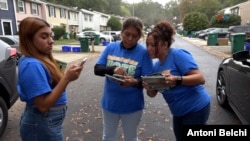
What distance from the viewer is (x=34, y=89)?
1752mm

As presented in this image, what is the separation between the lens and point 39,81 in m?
1.75

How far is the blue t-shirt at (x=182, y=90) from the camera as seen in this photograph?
2271mm

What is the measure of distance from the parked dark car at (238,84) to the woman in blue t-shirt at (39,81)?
8.37 ft

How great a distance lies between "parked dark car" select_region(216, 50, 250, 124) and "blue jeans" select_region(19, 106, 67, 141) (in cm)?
255

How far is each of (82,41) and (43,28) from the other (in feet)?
61.6

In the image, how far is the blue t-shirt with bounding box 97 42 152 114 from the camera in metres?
2.52

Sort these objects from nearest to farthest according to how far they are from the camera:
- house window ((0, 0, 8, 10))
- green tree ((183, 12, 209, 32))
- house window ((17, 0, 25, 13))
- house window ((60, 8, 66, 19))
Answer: house window ((0, 0, 8, 10)), house window ((17, 0, 25, 13)), house window ((60, 8, 66, 19)), green tree ((183, 12, 209, 32))

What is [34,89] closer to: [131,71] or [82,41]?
[131,71]

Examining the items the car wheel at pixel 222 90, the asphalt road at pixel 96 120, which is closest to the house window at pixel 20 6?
the asphalt road at pixel 96 120

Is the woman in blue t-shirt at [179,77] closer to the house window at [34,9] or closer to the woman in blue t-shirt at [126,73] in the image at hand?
the woman in blue t-shirt at [126,73]

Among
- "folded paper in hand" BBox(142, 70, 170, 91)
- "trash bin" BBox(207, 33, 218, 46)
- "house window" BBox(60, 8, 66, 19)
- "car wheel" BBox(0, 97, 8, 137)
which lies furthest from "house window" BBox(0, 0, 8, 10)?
"folded paper in hand" BBox(142, 70, 170, 91)

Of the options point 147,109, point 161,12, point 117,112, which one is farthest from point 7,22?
point 161,12

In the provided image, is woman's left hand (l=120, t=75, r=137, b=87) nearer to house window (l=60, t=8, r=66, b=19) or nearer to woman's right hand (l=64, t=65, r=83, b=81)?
woman's right hand (l=64, t=65, r=83, b=81)

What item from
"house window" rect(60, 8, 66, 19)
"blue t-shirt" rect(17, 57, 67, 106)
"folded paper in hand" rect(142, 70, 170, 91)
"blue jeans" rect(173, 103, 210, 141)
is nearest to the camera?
"blue t-shirt" rect(17, 57, 67, 106)
